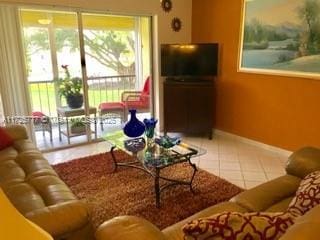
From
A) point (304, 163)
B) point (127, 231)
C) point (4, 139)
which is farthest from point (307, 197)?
point (4, 139)

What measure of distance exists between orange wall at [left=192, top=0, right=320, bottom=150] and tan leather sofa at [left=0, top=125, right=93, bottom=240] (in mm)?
2886

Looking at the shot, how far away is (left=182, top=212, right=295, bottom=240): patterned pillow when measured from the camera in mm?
942

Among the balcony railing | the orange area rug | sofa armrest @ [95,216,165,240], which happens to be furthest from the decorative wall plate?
sofa armrest @ [95,216,165,240]

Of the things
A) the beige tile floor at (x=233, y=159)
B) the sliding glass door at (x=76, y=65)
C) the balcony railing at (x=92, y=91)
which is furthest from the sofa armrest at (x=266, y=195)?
the balcony railing at (x=92, y=91)

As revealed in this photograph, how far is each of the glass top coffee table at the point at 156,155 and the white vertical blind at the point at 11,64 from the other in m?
1.49

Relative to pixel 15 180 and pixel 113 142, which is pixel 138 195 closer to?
pixel 113 142

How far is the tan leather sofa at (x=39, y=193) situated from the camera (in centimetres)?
129

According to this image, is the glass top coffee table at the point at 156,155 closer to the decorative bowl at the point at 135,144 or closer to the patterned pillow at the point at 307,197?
the decorative bowl at the point at 135,144

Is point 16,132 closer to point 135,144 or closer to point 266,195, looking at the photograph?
point 135,144

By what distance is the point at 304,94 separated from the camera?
3.29 m

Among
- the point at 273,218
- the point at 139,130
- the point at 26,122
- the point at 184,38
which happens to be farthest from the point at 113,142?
Result: the point at 184,38

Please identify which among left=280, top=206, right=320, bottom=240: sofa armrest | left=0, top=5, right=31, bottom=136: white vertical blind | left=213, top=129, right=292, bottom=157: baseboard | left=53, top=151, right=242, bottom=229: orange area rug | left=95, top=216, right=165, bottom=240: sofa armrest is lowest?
left=53, top=151, right=242, bottom=229: orange area rug

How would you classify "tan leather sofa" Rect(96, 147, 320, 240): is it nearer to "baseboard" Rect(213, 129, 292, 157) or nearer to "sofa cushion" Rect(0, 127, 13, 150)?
"baseboard" Rect(213, 129, 292, 157)

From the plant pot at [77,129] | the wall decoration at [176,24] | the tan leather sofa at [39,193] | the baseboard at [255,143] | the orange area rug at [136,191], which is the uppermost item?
the wall decoration at [176,24]
